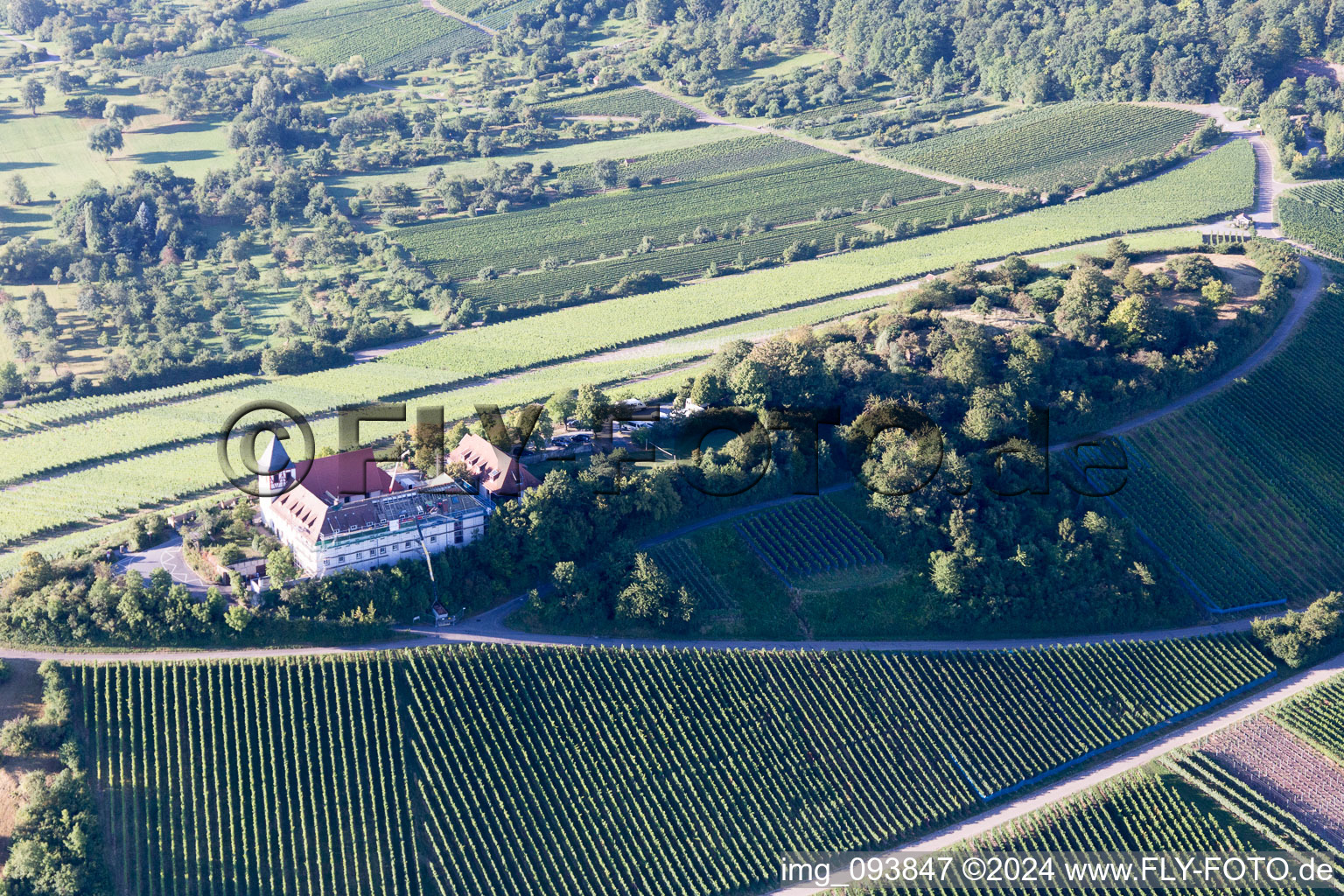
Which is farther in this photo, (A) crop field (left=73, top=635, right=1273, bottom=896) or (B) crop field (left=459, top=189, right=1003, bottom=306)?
(B) crop field (left=459, top=189, right=1003, bottom=306)

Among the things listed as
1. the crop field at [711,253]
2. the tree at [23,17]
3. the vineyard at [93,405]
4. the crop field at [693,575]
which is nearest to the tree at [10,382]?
the vineyard at [93,405]

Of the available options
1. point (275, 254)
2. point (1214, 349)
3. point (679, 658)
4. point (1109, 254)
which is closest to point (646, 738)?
point (679, 658)

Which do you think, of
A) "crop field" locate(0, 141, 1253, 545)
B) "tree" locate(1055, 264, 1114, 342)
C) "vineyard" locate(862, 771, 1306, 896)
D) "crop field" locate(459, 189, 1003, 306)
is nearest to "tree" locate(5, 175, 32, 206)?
"crop field" locate(459, 189, 1003, 306)

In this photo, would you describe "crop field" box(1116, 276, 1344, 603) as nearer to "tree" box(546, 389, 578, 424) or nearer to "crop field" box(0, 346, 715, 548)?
"crop field" box(0, 346, 715, 548)

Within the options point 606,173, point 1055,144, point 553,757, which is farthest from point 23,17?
point 553,757

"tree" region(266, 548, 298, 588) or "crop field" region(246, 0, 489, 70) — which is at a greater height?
"crop field" region(246, 0, 489, 70)

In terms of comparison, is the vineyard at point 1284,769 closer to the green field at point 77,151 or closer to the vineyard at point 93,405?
the vineyard at point 93,405

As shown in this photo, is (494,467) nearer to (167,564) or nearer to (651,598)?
(651,598)
